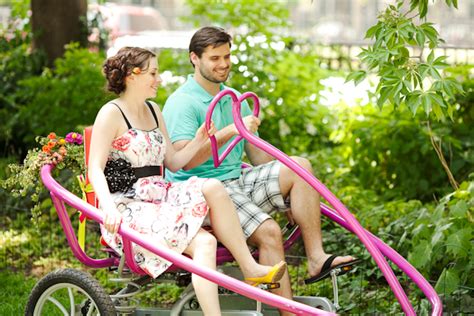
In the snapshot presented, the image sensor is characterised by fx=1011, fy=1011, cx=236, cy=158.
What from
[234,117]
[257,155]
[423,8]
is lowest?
[257,155]

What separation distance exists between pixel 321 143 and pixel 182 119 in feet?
11.5

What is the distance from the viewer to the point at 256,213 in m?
4.16

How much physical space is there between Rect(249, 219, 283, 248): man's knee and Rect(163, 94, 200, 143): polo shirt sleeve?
568 millimetres

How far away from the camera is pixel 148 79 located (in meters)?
4.14

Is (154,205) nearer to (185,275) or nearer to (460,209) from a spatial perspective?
(185,275)

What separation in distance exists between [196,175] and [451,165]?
2592 mm

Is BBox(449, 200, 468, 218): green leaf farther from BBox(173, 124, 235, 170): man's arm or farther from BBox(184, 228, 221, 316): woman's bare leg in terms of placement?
BBox(184, 228, 221, 316): woman's bare leg

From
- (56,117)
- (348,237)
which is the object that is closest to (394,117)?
(348,237)

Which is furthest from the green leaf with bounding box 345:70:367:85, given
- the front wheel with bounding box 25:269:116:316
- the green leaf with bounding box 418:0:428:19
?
the front wheel with bounding box 25:269:116:316

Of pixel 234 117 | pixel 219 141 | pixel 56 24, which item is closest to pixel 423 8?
pixel 234 117

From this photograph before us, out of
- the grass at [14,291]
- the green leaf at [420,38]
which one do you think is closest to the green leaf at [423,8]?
the green leaf at [420,38]

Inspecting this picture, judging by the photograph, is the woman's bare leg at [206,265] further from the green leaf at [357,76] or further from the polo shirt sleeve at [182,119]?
the green leaf at [357,76]

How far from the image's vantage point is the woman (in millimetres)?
3881

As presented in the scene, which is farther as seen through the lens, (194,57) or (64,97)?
(64,97)
